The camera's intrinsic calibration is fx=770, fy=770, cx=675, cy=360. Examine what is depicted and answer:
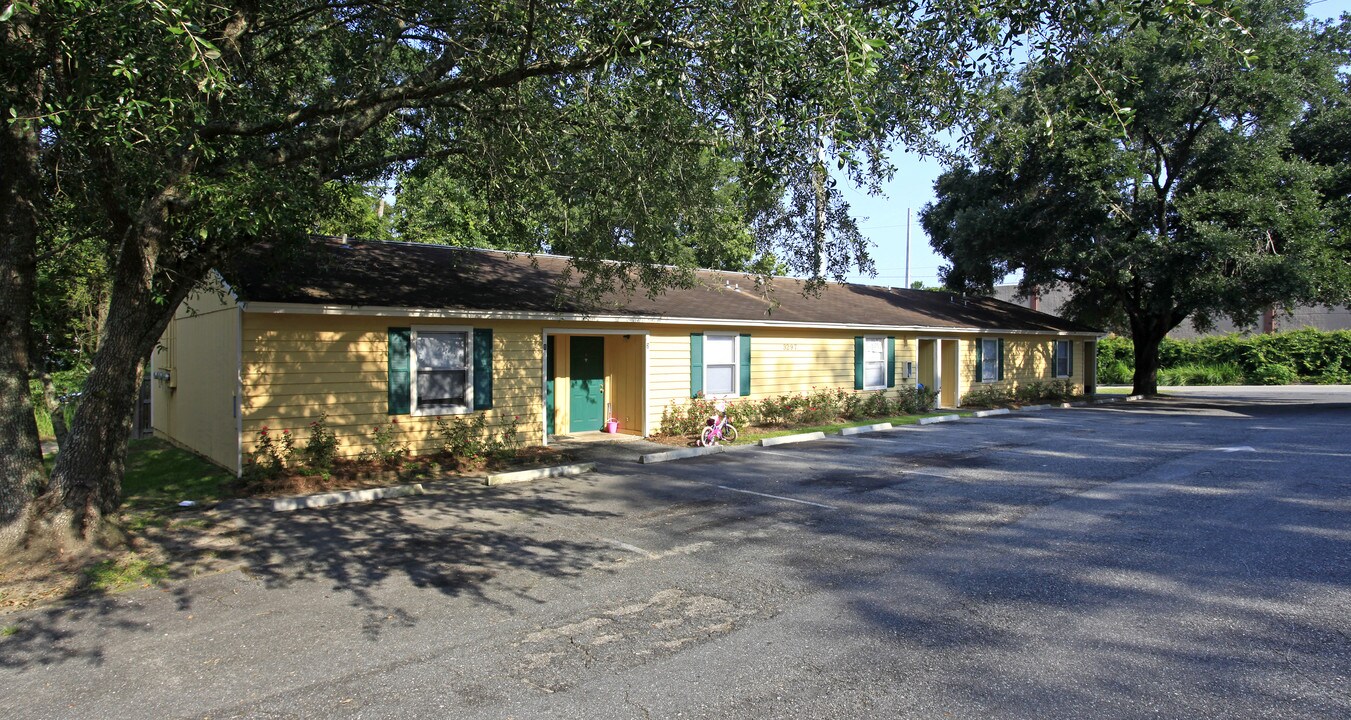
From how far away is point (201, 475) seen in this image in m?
11.3

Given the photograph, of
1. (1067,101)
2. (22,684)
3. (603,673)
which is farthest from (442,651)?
(1067,101)

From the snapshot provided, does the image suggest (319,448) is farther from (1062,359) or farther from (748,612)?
(1062,359)

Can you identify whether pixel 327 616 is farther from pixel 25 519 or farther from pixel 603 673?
pixel 25 519

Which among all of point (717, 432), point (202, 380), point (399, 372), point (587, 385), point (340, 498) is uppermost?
point (399, 372)

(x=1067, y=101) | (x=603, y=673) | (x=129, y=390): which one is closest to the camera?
(x=603, y=673)

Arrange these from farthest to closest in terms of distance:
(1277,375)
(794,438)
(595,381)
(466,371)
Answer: (1277,375), (595,381), (794,438), (466,371)

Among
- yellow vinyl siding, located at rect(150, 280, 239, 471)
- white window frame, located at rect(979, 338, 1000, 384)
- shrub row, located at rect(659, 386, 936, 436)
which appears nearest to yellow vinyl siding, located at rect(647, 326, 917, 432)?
shrub row, located at rect(659, 386, 936, 436)

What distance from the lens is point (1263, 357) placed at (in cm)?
3744

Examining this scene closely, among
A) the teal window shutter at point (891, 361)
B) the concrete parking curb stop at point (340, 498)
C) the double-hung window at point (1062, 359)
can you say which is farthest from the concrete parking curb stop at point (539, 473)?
the double-hung window at point (1062, 359)

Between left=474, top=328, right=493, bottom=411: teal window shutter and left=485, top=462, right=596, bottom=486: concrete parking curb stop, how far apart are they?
199cm

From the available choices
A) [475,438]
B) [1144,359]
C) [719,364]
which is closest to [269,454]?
[475,438]

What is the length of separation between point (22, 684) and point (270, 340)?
719 cm

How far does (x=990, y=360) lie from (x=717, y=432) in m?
13.4

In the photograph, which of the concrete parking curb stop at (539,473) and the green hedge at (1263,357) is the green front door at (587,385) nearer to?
the concrete parking curb stop at (539,473)
